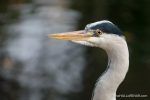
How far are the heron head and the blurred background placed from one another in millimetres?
3098

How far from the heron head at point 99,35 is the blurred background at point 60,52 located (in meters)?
3.10

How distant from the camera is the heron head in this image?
4297 millimetres

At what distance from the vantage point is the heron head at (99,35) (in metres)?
4.30

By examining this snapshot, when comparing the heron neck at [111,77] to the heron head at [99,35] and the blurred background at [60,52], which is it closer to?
the heron head at [99,35]

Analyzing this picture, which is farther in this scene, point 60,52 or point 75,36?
point 60,52

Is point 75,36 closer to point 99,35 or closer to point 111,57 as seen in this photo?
point 99,35

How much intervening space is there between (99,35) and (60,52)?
13.8 ft

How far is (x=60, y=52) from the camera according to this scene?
857cm

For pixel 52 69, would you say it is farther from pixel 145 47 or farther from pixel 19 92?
pixel 145 47

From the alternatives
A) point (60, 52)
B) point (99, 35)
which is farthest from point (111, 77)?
point (60, 52)

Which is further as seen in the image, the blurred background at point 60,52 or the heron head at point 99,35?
the blurred background at point 60,52

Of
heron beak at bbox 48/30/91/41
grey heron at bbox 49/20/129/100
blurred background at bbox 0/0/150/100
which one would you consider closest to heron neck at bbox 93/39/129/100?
grey heron at bbox 49/20/129/100

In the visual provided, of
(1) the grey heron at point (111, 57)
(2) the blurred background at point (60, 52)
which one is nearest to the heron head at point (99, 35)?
(1) the grey heron at point (111, 57)

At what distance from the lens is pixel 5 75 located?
27.0ft
